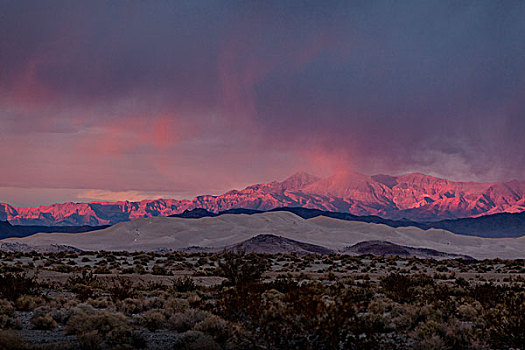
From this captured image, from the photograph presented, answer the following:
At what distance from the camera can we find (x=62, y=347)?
8.60 m

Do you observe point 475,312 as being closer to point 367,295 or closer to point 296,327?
point 367,295

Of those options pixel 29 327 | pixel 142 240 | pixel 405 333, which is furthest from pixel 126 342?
pixel 142 240

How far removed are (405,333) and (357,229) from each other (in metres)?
103

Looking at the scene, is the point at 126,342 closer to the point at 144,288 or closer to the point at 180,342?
the point at 180,342

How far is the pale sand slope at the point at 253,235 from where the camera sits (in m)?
88.2

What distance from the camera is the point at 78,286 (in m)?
19.4

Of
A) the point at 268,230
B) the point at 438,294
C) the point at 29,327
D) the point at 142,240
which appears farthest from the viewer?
the point at 268,230

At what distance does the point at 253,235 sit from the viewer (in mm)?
92625

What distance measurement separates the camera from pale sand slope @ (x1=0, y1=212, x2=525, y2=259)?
289 feet

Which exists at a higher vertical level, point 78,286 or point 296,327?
point 296,327

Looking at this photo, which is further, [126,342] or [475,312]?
[475,312]

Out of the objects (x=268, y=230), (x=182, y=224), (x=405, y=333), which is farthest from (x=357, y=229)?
(x=405, y=333)

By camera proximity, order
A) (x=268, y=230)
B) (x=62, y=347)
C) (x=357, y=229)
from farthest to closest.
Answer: (x=357, y=229) → (x=268, y=230) → (x=62, y=347)

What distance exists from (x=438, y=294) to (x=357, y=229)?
96.6m
